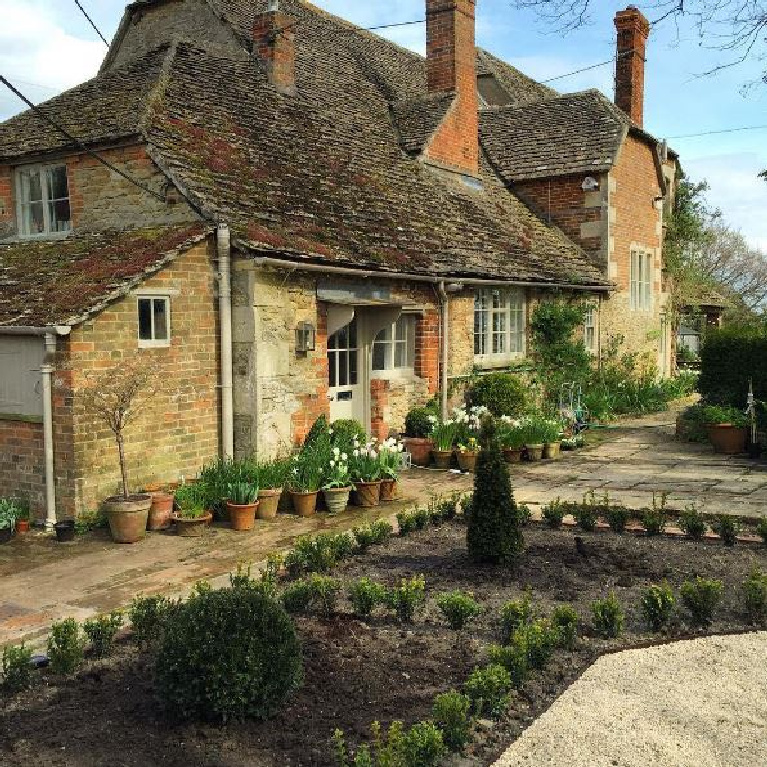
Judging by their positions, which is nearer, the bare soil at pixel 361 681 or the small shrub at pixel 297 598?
the bare soil at pixel 361 681

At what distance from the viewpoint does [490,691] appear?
4754mm

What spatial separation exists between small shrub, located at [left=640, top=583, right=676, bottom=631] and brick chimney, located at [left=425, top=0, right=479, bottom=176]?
13.5m

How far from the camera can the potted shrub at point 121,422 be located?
877cm

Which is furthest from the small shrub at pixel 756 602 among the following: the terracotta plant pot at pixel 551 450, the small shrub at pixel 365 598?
the terracotta plant pot at pixel 551 450

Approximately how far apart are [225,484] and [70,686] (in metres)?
4.76

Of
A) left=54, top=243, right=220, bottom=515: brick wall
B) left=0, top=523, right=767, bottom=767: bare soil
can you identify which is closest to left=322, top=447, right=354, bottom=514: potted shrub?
left=54, top=243, right=220, bottom=515: brick wall

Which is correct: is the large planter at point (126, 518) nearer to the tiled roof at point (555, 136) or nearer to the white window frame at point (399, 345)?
A: the white window frame at point (399, 345)

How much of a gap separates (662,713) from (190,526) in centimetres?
579

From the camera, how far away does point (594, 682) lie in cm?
520

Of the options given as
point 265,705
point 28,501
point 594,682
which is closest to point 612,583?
point 594,682

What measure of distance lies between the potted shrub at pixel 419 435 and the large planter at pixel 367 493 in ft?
9.13

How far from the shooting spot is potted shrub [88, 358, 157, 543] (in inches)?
345

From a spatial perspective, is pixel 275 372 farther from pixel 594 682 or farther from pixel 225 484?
pixel 594 682

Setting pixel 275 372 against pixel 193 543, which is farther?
pixel 275 372
